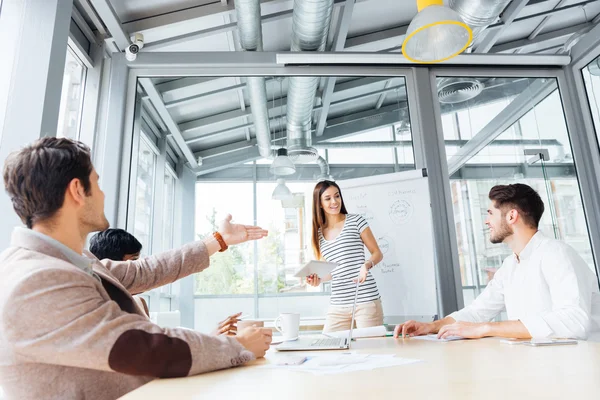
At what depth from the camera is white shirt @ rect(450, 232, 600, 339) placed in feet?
4.86

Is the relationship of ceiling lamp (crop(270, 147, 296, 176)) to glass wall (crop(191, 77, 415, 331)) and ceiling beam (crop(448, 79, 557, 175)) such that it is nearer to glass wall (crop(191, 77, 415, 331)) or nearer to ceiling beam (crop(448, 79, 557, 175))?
glass wall (crop(191, 77, 415, 331))

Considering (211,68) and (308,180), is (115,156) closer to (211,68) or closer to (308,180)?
(211,68)

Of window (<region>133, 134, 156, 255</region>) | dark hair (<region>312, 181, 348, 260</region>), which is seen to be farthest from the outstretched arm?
window (<region>133, 134, 156, 255</region>)

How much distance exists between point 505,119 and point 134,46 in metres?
2.98

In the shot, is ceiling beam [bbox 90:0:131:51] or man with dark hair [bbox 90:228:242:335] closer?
man with dark hair [bbox 90:228:242:335]

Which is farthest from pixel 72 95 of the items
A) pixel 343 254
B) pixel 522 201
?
pixel 522 201

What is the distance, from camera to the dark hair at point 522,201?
201cm

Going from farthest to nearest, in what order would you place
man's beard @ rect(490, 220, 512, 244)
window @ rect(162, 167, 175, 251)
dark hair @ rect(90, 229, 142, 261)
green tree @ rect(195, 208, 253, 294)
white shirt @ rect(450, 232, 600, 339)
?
window @ rect(162, 167, 175, 251) → green tree @ rect(195, 208, 253, 294) → man's beard @ rect(490, 220, 512, 244) → dark hair @ rect(90, 229, 142, 261) → white shirt @ rect(450, 232, 600, 339)

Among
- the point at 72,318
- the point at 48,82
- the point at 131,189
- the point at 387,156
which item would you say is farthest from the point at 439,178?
the point at 72,318

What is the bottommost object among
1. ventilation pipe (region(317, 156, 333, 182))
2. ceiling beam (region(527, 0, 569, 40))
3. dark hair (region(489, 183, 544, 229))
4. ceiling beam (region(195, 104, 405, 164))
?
dark hair (region(489, 183, 544, 229))

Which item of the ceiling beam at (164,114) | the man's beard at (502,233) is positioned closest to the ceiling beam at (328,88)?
the ceiling beam at (164,114)

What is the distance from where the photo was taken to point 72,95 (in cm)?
298

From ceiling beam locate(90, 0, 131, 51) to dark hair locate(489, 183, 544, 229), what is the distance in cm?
255

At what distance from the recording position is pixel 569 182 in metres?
3.58
